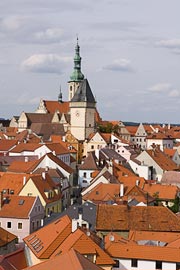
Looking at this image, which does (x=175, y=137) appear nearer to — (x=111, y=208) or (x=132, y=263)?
(x=111, y=208)

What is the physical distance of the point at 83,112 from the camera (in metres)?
107

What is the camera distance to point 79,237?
3584cm

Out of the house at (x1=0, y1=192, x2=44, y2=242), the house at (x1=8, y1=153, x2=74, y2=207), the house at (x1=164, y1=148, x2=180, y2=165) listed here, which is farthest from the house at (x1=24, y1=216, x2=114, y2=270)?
the house at (x1=164, y1=148, x2=180, y2=165)

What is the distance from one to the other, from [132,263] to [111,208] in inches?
397

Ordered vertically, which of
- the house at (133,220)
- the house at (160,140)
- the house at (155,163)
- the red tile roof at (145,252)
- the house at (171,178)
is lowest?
the red tile roof at (145,252)

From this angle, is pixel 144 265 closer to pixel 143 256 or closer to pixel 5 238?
pixel 143 256

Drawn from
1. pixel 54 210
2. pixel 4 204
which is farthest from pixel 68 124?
pixel 4 204

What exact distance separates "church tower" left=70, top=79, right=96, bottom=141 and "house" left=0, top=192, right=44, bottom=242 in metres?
55.7

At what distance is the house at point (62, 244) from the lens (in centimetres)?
3459

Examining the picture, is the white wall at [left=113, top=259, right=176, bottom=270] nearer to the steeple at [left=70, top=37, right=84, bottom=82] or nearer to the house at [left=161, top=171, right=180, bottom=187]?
the house at [left=161, top=171, right=180, bottom=187]

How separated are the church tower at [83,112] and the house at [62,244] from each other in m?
66.8

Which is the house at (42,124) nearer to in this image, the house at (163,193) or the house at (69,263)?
the house at (163,193)

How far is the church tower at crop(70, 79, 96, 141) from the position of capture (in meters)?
107

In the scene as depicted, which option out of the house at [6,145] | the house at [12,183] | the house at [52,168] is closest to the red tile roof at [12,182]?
the house at [12,183]
